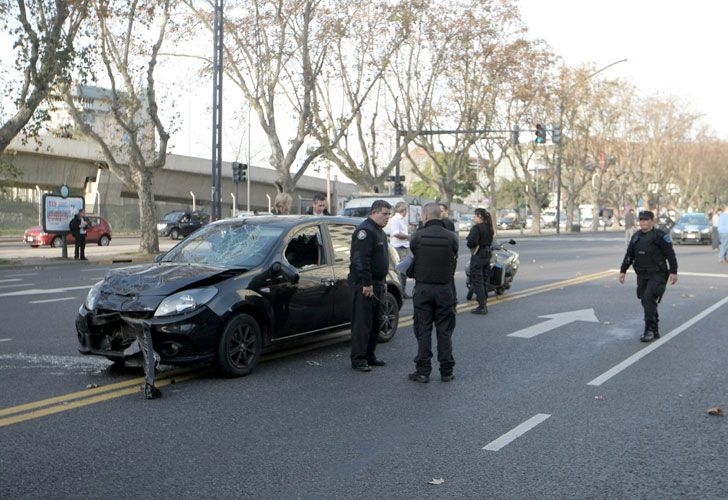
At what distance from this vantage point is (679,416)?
6.36 metres

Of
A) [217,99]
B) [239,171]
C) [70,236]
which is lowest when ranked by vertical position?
[70,236]

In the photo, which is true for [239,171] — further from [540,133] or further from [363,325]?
[363,325]

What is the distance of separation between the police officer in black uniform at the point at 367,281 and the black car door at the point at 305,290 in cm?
58

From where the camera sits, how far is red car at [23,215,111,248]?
34562 millimetres

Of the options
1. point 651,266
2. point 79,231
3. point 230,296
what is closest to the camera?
point 230,296

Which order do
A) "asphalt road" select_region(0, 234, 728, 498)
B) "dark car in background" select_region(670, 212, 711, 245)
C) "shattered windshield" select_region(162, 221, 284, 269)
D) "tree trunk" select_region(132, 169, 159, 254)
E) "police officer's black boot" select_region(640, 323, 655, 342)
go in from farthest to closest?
"dark car in background" select_region(670, 212, 711, 245) → "tree trunk" select_region(132, 169, 159, 254) → "police officer's black boot" select_region(640, 323, 655, 342) → "shattered windshield" select_region(162, 221, 284, 269) → "asphalt road" select_region(0, 234, 728, 498)

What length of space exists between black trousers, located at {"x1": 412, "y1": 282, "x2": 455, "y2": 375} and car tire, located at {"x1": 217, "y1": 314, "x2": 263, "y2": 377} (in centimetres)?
156

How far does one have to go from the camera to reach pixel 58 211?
1020 inches

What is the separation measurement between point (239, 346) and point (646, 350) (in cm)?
488

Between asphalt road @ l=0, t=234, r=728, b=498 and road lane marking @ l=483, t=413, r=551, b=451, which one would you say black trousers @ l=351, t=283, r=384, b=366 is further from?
road lane marking @ l=483, t=413, r=551, b=451

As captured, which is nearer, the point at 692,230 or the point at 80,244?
the point at 80,244

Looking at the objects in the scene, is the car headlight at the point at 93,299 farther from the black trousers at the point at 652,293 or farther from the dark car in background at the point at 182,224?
the dark car in background at the point at 182,224

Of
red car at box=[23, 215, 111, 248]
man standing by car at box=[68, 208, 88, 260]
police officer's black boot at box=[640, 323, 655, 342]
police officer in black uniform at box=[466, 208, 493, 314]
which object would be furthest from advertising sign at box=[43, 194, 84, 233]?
police officer's black boot at box=[640, 323, 655, 342]

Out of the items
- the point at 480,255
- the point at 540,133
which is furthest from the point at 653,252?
the point at 540,133
